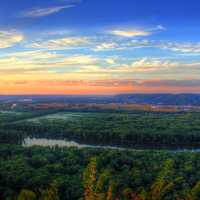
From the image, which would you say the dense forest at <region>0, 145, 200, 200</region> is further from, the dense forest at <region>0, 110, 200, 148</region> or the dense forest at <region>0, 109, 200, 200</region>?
the dense forest at <region>0, 110, 200, 148</region>

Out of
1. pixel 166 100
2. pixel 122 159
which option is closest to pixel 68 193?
pixel 122 159

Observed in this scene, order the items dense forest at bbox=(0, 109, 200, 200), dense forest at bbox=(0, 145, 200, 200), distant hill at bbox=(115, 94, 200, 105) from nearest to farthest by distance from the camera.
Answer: dense forest at bbox=(0, 109, 200, 200) < dense forest at bbox=(0, 145, 200, 200) < distant hill at bbox=(115, 94, 200, 105)

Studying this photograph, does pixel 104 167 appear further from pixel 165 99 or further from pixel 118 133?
pixel 165 99

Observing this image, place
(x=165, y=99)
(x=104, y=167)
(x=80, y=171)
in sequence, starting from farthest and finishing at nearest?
1. (x=165, y=99)
2. (x=104, y=167)
3. (x=80, y=171)

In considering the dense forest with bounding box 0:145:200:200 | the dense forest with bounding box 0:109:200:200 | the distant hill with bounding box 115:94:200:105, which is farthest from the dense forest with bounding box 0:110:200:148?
the distant hill with bounding box 115:94:200:105

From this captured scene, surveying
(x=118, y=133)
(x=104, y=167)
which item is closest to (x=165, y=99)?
(x=118, y=133)

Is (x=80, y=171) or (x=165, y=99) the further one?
(x=165, y=99)

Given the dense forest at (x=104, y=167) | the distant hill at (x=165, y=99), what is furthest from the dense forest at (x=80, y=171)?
the distant hill at (x=165, y=99)

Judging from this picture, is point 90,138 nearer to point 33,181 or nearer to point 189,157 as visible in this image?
point 189,157

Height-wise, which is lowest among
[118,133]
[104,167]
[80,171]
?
[104,167]
